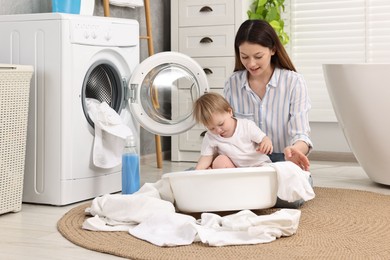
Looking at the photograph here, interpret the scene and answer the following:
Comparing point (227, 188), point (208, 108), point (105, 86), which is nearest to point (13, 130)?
point (105, 86)

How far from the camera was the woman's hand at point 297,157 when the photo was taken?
7.94 ft

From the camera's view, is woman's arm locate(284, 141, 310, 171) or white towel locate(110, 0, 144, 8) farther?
white towel locate(110, 0, 144, 8)

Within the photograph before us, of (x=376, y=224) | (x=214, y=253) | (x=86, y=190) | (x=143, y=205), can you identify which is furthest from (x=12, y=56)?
(x=376, y=224)

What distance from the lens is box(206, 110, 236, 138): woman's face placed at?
2500 mm

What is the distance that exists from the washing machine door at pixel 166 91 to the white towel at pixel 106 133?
0.17 m

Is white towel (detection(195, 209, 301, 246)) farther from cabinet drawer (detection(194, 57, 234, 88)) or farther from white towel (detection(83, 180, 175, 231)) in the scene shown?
cabinet drawer (detection(194, 57, 234, 88))

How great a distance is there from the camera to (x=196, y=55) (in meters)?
4.05

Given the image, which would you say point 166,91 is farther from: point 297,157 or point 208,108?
point 297,157

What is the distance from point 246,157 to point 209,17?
164 cm

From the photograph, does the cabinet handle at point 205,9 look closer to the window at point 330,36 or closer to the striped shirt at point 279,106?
the window at point 330,36

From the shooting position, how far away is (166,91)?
334 cm

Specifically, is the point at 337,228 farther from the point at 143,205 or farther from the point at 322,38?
the point at 322,38

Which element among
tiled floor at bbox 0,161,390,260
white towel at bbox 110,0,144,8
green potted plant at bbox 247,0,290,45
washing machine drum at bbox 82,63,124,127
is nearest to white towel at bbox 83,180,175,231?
tiled floor at bbox 0,161,390,260

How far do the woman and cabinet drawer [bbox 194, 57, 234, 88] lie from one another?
43.9 inches
